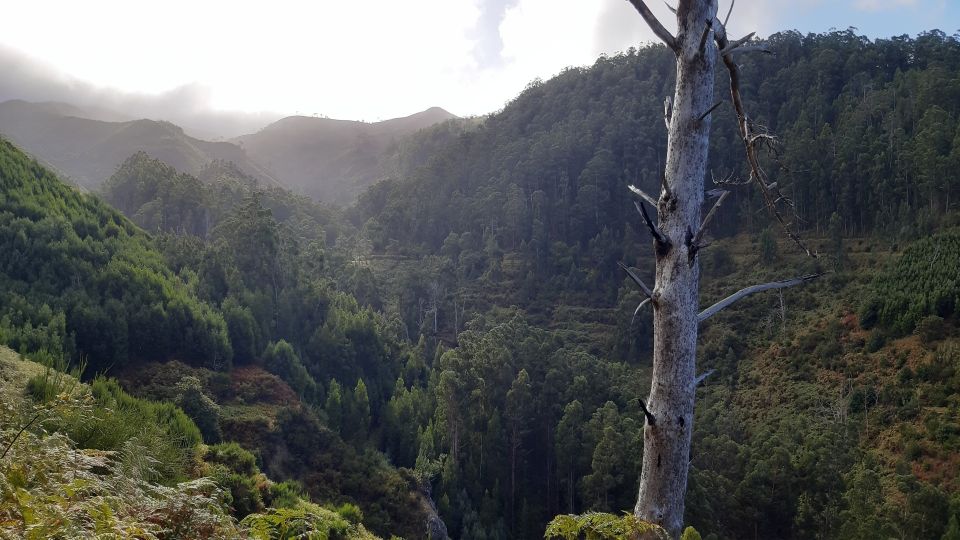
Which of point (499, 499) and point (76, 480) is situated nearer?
point (76, 480)

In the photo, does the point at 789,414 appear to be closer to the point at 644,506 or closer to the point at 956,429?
the point at 956,429

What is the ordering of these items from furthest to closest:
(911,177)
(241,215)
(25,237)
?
(911,177)
(241,215)
(25,237)

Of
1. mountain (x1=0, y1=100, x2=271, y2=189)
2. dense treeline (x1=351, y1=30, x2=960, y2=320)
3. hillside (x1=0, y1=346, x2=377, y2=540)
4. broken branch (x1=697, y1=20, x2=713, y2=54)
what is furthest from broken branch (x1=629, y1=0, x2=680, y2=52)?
mountain (x1=0, y1=100, x2=271, y2=189)

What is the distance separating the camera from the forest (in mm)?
7820

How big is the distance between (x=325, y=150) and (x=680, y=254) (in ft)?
580

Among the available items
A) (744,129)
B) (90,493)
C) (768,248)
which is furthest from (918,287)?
(90,493)

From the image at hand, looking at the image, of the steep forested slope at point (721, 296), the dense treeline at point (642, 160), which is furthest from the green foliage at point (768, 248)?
the dense treeline at point (642, 160)

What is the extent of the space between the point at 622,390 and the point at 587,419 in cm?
319

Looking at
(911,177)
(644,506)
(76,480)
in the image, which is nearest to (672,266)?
(644,506)

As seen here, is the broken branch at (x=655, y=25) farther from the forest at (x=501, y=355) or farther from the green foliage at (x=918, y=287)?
the green foliage at (x=918, y=287)

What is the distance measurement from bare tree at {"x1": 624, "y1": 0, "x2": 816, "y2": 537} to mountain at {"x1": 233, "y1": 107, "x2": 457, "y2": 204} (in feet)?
440

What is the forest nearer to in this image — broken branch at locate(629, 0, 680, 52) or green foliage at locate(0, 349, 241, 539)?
green foliage at locate(0, 349, 241, 539)

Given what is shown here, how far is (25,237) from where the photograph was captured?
72.0 feet

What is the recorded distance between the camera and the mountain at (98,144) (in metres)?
108
